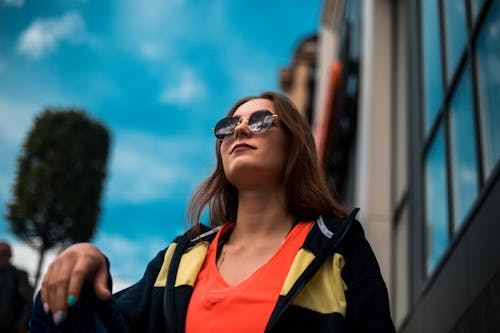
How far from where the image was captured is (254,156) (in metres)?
3.11

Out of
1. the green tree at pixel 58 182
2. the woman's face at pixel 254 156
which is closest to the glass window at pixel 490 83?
the woman's face at pixel 254 156

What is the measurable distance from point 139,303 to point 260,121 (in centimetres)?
96

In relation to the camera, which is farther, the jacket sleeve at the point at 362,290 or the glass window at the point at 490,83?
the glass window at the point at 490,83

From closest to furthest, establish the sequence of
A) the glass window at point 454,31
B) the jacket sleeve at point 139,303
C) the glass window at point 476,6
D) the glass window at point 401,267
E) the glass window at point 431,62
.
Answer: the jacket sleeve at point 139,303 < the glass window at point 476,6 < the glass window at point 454,31 < the glass window at point 431,62 < the glass window at point 401,267

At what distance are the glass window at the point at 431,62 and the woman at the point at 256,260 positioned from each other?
4329mm

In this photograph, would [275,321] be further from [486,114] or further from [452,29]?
[452,29]

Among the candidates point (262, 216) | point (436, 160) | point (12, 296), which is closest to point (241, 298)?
point (262, 216)

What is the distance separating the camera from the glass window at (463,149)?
227 inches

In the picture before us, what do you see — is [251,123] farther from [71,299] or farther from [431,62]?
[431,62]

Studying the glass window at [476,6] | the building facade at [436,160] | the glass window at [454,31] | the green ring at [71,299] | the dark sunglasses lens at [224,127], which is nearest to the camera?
the green ring at [71,299]

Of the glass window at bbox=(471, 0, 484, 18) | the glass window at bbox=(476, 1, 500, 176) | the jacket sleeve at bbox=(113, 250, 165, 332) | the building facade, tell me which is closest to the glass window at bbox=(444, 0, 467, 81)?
the building facade

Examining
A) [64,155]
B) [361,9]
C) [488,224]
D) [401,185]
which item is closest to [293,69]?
[64,155]

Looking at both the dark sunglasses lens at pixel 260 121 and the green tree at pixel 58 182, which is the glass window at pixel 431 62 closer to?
the dark sunglasses lens at pixel 260 121

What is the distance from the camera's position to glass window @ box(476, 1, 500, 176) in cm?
517
